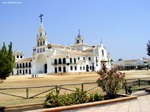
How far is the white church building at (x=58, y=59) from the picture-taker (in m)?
81.1

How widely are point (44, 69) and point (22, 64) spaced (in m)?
10.2

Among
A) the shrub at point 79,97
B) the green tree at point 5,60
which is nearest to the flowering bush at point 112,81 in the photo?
the shrub at point 79,97

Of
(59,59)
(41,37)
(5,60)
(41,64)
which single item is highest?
(41,37)

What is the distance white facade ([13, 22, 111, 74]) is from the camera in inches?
3194

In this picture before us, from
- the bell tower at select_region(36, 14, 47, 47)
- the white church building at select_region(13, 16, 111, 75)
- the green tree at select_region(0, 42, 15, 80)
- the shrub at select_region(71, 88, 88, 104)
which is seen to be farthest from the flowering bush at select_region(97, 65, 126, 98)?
the bell tower at select_region(36, 14, 47, 47)

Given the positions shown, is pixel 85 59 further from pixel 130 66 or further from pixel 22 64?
pixel 130 66

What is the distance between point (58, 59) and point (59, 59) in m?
0.43

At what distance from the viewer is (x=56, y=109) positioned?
8.02 m

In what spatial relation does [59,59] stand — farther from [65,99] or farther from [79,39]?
[65,99]

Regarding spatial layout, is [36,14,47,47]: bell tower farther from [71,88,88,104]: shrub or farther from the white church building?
[71,88,88,104]: shrub

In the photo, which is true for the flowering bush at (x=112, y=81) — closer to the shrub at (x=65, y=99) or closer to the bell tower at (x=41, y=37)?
the shrub at (x=65, y=99)

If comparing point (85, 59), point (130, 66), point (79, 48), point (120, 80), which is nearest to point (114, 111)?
point (120, 80)

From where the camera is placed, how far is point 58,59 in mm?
82750

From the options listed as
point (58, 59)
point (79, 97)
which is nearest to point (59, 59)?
Answer: point (58, 59)
